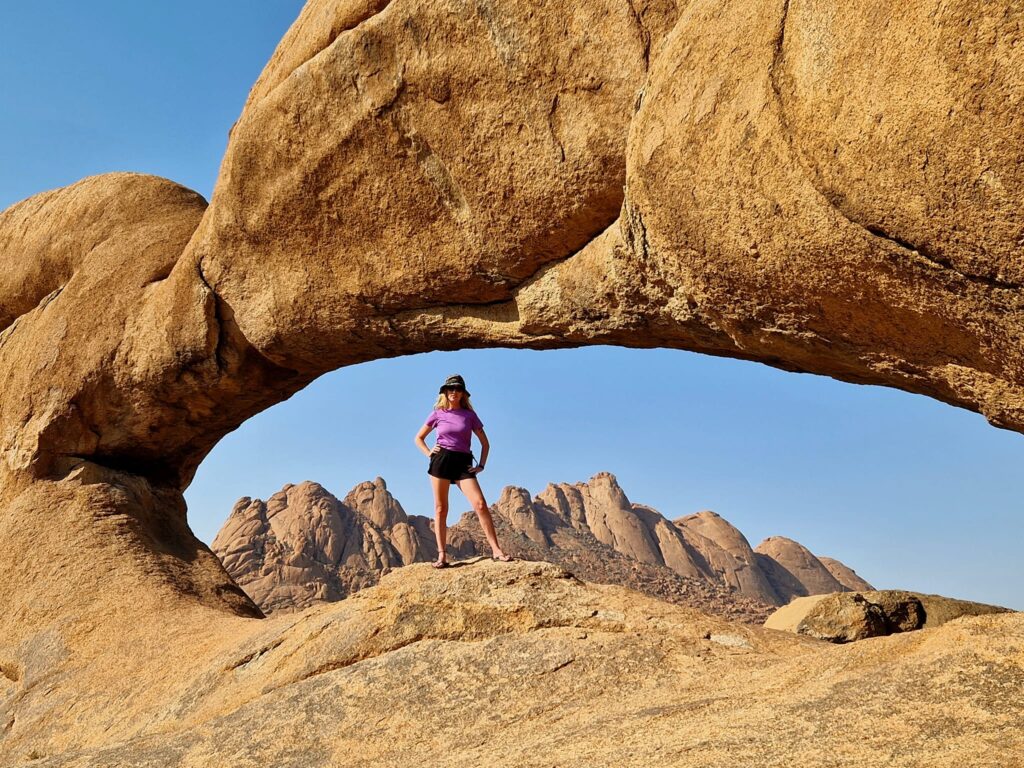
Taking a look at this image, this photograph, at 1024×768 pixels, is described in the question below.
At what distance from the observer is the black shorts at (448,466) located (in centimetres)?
617

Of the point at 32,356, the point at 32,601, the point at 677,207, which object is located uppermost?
the point at 32,356

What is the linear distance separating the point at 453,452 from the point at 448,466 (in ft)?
0.36

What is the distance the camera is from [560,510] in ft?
191

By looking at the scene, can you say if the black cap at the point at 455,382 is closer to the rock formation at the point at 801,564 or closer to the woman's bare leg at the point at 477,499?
the woman's bare leg at the point at 477,499

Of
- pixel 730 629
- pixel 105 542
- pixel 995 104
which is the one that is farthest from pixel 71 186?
pixel 995 104

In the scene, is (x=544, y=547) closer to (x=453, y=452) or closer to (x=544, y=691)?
(x=453, y=452)

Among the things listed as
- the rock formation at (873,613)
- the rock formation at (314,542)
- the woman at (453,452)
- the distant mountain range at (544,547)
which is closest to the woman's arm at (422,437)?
the woman at (453,452)

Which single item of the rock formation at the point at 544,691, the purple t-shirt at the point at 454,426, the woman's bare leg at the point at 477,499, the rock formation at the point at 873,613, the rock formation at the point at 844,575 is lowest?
the rock formation at the point at 544,691

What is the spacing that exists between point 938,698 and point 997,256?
1.99 meters

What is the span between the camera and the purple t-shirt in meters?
6.18

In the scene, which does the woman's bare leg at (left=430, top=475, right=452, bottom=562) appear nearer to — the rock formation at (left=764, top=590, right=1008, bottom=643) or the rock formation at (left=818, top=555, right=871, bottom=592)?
the rock formation at (left=764, top=590, right=1008, bottom=643)

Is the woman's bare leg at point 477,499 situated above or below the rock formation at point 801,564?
below

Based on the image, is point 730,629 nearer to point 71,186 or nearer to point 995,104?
point 995,104

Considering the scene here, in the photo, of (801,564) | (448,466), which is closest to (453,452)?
(448,466)
